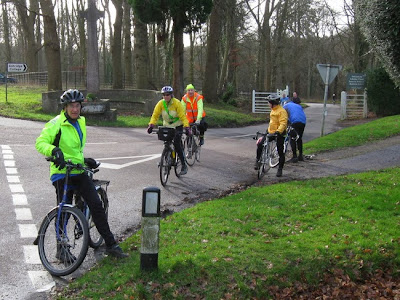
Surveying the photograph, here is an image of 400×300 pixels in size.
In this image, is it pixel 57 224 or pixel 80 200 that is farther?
pixel 80 200

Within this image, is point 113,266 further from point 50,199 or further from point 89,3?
point 89,3

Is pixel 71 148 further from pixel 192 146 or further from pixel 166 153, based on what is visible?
pixel 192 146

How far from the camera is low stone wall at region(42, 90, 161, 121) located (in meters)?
21.1

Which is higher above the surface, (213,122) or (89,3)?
(89,3)

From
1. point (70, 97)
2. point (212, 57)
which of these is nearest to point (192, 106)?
point (70, 97)

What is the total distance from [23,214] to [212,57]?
26291 millimetres

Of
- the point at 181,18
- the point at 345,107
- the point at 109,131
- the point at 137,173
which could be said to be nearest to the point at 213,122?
the point at 181,18

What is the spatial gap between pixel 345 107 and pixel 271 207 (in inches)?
1011

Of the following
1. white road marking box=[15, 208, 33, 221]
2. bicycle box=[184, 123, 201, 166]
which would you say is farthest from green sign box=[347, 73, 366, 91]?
white road marking box=[15, 208, 33, 221]

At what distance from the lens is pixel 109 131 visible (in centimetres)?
1848

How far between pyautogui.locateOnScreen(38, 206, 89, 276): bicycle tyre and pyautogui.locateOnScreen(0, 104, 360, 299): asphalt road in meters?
0.15

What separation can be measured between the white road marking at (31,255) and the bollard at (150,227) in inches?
56.9

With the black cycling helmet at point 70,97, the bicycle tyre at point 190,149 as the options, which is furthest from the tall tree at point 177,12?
the black cycling helmet at point 70,97

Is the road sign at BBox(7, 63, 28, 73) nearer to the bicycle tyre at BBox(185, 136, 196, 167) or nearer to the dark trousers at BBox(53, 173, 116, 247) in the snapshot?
the bicycle tyre at BBox(185, 136, 196, 167)
